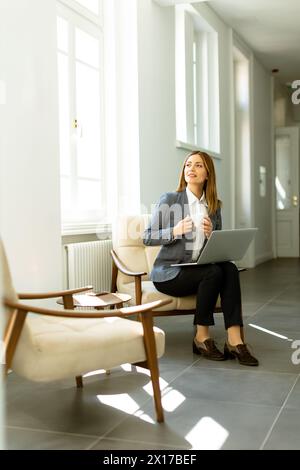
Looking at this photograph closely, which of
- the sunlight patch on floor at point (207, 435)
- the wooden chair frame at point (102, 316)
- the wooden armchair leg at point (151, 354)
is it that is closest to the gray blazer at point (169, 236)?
the wooden chair frame at point (102, 316)

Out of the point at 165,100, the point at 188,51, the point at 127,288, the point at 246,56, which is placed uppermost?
the point at 246,56

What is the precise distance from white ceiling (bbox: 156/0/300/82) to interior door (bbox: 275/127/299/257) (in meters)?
1.64

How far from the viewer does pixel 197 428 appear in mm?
2578

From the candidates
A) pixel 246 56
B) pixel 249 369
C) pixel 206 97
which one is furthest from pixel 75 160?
pixel 246 56

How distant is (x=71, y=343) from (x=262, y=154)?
30.3 ft

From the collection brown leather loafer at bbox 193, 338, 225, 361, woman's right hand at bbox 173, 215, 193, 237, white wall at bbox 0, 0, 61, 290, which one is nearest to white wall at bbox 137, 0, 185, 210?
white wall at bbox 0, 0, 61, 290

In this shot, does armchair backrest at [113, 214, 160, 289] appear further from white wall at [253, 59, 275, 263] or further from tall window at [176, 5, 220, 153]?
white wall at [253, 59, 275, 263]

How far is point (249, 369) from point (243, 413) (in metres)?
0.79

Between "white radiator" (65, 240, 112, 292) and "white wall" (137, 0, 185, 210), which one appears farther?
"white wall" (137, 0, 185, 210)

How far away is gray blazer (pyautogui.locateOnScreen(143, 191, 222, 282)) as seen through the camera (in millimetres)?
3916

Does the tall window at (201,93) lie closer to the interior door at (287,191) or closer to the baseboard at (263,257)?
the baseboard at (263,257)

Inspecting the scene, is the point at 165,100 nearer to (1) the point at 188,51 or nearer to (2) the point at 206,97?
(1) the point at 188,51

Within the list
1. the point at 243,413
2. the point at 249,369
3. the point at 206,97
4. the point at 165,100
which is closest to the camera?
the point at 243,413

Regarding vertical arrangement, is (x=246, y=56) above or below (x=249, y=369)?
above
